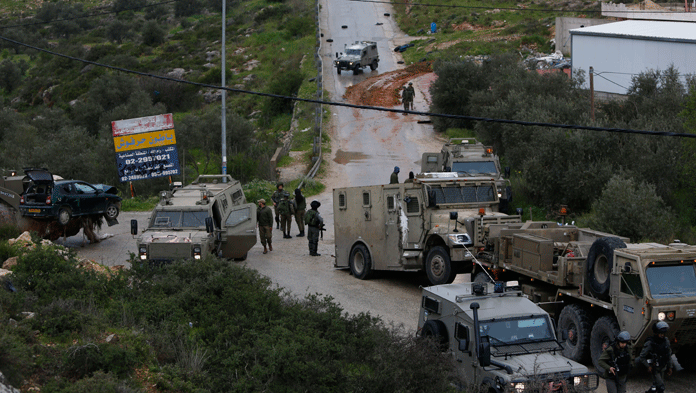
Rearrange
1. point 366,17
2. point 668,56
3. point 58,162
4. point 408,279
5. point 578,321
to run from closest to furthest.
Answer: point 578,321, point 408,279, point 58,162, point 668,56, point 366,17

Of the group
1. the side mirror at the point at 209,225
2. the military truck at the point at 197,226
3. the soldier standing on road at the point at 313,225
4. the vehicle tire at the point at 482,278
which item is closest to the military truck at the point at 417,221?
the vehicle tire at the point at 482,278

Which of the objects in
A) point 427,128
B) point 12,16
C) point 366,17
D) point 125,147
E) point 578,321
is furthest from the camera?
point 12,16

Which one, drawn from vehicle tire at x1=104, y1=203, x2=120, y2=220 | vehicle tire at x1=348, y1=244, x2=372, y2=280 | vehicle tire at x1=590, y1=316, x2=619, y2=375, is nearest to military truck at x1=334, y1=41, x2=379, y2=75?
vehicle tire at x1=104, y1=203, x2=120, y2=220

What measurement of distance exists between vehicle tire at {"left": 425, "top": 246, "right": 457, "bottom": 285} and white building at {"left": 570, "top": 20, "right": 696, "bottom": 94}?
85.0ft

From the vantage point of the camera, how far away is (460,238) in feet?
48.2

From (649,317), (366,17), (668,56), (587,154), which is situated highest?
(366,17)

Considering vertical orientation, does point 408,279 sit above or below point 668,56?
below

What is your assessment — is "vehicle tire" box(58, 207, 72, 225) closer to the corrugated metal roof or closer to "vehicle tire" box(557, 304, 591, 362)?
"vehicle tire" box(557, 304, 591, 362)

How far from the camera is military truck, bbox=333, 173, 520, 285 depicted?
1492 centimetres

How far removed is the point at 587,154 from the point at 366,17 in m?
54.7

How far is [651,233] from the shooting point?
1798 centimetres

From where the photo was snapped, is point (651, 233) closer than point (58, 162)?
Yes

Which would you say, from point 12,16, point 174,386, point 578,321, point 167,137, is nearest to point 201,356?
point 174,386

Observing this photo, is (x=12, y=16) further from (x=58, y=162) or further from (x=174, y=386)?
(x=174, y=386)
